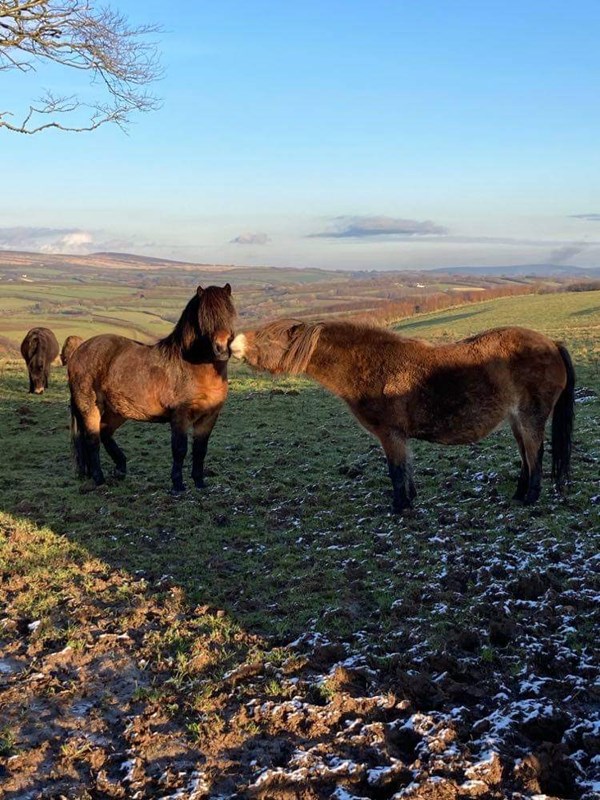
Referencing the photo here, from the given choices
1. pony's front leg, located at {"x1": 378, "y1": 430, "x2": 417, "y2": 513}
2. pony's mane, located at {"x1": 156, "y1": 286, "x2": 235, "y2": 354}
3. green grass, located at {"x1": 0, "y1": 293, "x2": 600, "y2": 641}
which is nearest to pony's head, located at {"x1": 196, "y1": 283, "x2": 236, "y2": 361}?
pony's mane, located at {"x1": 156, "y1": 286, "x2": 235, "y2": 354}

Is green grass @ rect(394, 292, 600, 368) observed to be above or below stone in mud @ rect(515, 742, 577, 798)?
above

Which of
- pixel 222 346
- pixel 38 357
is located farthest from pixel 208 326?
pixel 38 357

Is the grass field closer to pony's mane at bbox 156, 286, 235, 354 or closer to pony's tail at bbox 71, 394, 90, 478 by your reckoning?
pony's tail at bbox 71, 394, 90, 478

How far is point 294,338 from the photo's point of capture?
264 inches

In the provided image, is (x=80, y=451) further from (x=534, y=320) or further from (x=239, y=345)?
(x=534, y=320)

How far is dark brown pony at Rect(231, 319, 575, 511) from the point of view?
611 cm

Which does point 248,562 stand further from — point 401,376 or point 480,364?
point 480,364

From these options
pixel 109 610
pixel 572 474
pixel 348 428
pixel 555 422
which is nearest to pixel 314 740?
pixel 109 610

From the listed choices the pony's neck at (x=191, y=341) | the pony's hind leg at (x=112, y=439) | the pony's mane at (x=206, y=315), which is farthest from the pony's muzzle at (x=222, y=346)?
the pony's hind leg at (x=112, y=439)

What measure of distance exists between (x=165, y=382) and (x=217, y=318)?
114cm

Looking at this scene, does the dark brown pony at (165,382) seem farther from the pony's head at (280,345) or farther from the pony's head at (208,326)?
the pony's head at (280,345)

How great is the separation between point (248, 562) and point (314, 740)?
2.39m

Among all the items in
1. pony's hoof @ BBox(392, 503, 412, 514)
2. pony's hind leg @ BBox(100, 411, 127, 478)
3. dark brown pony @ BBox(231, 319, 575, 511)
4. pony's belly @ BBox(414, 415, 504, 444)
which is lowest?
pony's hoof @ BBox(392, 503, 412, 514)

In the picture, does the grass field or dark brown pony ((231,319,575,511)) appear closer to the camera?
the grass field
